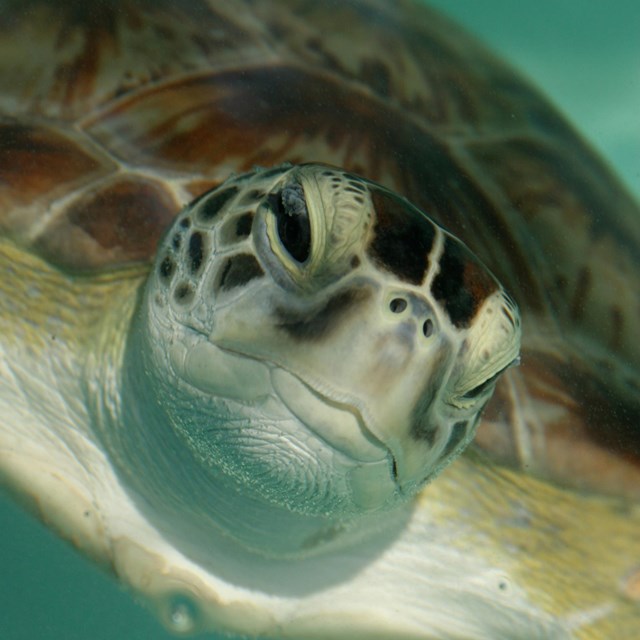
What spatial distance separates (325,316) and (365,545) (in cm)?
96

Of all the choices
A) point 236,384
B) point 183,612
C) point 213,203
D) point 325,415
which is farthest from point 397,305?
point 183,612

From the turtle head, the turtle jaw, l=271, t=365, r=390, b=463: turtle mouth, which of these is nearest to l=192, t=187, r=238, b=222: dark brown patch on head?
the turtle head

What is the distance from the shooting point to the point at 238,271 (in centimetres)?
132

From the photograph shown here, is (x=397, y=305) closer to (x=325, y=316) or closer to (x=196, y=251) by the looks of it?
(x=325, y=316)

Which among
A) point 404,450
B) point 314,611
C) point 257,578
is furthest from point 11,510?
point 404,450

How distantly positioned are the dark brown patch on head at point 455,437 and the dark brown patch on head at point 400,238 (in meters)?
0.30

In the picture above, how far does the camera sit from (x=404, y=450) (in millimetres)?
1331

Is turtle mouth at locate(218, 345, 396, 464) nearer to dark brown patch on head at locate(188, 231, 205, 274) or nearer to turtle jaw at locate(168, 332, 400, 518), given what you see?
turtle jaw at locate(168, 332, 400, 518)

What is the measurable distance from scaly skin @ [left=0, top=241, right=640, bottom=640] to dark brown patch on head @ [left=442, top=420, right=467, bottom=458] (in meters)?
0.48

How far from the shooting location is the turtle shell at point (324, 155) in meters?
1.78

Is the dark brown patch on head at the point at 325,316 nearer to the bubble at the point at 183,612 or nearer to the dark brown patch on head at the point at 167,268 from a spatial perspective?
the dark brown patch on head at the point at 167,268

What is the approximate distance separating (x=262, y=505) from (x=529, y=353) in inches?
29.2

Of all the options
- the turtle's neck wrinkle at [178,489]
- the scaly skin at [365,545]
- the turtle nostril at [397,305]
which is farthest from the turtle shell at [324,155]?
the turtle nostril at [397,305]

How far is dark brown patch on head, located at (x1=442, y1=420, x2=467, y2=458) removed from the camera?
1.41m
